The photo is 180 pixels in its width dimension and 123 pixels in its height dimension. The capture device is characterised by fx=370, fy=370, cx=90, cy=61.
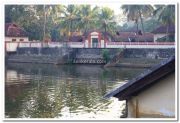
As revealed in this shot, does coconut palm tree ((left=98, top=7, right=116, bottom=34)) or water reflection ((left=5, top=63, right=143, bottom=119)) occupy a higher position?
coconut palm tree ((left=98, top=7, right=116, bottom=34))

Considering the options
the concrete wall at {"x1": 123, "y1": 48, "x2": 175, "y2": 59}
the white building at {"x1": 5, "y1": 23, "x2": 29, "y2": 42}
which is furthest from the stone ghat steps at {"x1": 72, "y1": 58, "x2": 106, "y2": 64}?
the white building at {"x1": 5, "y1": 23, "x2": 29, "y2": 42}

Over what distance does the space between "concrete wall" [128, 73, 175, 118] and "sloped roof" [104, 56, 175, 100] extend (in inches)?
2.7

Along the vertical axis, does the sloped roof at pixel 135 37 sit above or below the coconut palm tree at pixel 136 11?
below

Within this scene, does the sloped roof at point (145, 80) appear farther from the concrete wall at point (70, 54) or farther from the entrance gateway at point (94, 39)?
the entrance gateway at point (94, 39)

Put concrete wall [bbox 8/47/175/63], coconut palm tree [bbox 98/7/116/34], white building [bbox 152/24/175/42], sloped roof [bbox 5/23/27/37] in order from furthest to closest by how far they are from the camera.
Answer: coconut palm tree [bbox 98/7/116/34], sloped roof [bbox 5/23/27/37], white building [bbox 152/24/175/42], concrete wall [bbox 8/47/175/63]

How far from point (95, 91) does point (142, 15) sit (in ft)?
67.7

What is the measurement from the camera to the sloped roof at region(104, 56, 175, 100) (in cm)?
352

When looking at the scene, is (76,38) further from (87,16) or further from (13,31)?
(13,31)

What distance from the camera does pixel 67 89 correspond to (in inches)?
585

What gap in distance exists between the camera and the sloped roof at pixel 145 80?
3.52 metres

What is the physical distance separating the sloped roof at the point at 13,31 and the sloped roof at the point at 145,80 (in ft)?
98.3

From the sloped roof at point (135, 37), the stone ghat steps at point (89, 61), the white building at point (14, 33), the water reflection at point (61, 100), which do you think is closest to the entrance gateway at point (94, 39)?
the sloped roof at point (135, 37)

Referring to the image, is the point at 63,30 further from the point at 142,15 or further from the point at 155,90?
the point at 155,90

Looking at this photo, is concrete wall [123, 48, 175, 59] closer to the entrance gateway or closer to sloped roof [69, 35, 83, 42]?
the entrance gateway
